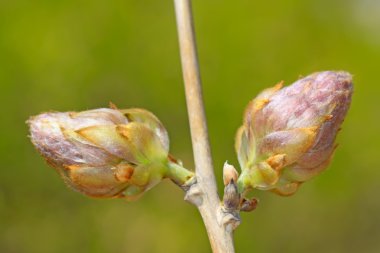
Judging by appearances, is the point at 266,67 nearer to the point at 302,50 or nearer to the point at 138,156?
the point at 302,50

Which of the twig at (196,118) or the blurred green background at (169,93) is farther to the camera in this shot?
the blurred green background at (169,93)

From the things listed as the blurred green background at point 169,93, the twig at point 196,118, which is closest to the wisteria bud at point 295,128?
the twig at point 196,118

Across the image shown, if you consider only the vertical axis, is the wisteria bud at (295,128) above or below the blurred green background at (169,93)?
above

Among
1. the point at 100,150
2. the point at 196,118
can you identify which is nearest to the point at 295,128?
the point at 196,118

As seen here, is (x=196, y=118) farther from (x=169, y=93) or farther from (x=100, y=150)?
(x=169, y=93)

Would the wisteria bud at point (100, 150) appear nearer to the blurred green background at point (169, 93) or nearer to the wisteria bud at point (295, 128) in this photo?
the wisteria bud at point (295, 128)

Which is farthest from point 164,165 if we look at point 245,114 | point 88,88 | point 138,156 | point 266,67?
point 266,67

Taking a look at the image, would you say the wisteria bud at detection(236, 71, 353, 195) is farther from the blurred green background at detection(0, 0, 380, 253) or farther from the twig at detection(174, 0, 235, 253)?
the blurred green background at detection(0, 0, 380, 253)
